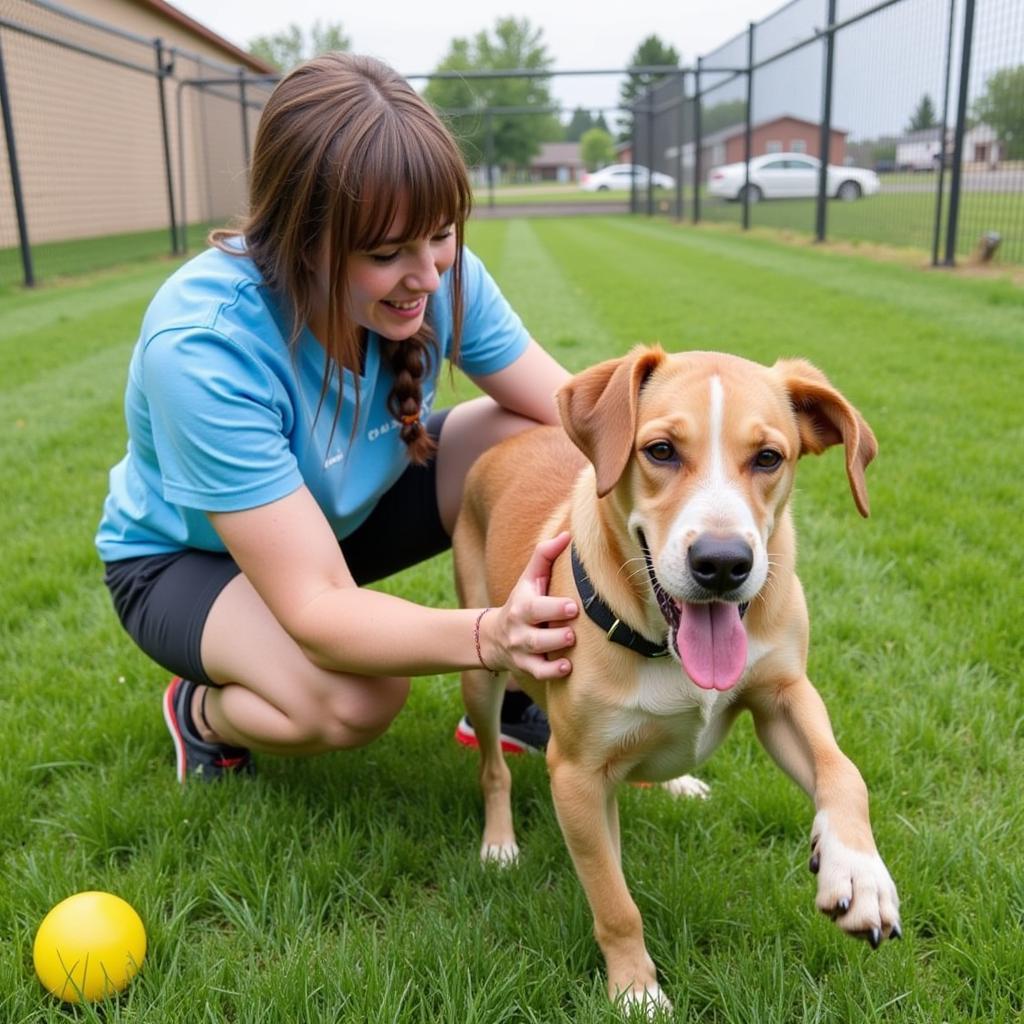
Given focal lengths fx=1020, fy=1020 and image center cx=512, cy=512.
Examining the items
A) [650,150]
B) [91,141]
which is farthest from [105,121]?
[650,150]

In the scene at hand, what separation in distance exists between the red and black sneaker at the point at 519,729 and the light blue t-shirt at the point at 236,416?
765 millimetres

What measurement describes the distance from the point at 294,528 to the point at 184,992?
3.43 ft

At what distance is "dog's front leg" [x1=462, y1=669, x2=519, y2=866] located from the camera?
2.80m

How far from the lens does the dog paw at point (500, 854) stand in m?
2.65

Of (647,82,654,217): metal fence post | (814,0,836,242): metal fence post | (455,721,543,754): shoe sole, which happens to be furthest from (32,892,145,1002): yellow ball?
(647,82,654,217): metal fence post

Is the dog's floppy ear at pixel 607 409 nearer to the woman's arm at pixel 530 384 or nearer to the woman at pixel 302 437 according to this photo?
the woman at pixel 302 437

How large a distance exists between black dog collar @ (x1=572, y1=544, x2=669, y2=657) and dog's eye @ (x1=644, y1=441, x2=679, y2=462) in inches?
12.7

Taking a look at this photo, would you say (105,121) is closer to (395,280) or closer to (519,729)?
(519,729)

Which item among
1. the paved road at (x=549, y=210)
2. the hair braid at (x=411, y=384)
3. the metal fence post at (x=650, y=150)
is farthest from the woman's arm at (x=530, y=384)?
the paved road at (x=549, y=210)

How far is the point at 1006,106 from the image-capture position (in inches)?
516

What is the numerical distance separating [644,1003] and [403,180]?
188 centimetres

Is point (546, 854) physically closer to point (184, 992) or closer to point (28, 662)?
point (184, 992)

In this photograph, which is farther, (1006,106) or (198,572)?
(1006,106)

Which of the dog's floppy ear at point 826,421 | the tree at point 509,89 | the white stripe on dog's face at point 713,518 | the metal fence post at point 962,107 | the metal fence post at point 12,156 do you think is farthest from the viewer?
the tree at point 509,89
